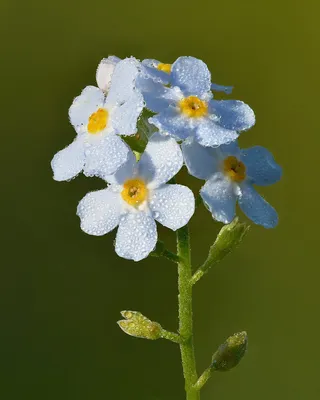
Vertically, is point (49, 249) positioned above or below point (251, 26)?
below

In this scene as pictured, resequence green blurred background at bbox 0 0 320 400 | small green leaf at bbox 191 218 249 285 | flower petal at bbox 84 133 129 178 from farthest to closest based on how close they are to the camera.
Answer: green blurred background at bbox 0 0 320 400, small green leaf at bbox 191 218 249 285, flower petal at bbox 84 133 129 178

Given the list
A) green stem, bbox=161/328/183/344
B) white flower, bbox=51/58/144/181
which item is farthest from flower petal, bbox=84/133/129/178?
green stem, bbox=161/328/183/344

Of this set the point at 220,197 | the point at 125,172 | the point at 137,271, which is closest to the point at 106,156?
the point at 125,172

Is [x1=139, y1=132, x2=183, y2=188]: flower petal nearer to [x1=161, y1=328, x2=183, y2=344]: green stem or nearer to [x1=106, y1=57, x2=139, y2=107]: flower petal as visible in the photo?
[x1=106, y1=57, x2=139, y2=107]: flower petal

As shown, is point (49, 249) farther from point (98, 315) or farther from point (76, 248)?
point (98, 315)

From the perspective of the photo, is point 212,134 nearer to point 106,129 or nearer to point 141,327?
point 106,129

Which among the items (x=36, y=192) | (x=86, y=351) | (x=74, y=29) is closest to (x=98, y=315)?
(x=86, y=351)
